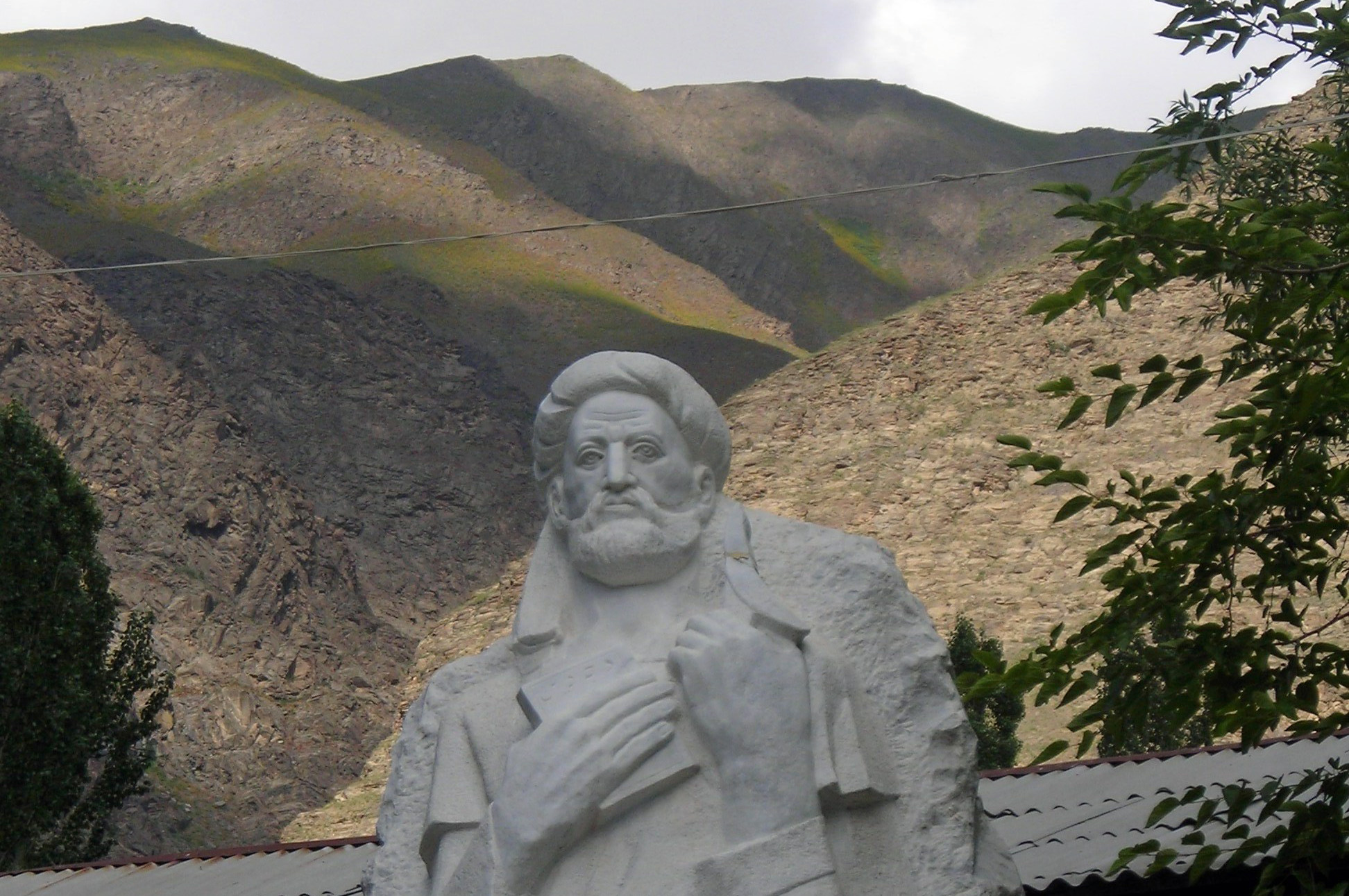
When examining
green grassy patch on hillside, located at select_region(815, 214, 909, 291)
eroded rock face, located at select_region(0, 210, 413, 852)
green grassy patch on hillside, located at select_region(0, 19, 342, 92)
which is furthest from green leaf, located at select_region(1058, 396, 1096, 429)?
green grassy patch on hillside, located at select_region(815, 214, 909, 291)

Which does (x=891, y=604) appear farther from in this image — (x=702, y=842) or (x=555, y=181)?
(x=555, y=181)

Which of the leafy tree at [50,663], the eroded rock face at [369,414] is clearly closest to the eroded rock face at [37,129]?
the eroded rock face at [369,414]

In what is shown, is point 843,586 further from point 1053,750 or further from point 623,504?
point 1053,750

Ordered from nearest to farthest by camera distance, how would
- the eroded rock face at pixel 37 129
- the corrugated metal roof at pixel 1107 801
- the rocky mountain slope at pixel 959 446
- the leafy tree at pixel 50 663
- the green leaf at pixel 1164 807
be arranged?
the green leaf at pixel 1164 807, the corrugated metal roof at pixel 1107 801, the leafy tree at pixel 50 663, the rocky mountain slope at pixel 959 446, the eroded rock face at pixel 37 129

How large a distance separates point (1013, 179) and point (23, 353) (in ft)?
121

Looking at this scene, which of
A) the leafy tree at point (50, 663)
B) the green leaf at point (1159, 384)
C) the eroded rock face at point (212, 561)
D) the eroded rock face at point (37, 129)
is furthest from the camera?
the eroded rock face at point (37, 129)

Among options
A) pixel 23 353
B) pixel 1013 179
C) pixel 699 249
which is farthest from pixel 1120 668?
pixel 1013 179

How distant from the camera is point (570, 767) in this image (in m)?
3.95

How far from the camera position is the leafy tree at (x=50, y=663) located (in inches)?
537

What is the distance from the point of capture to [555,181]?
56406 millimetres

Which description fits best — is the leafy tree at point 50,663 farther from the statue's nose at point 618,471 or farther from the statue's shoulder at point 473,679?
the statue's nose at point 618,471

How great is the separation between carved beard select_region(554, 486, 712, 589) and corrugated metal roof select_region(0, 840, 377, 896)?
4.17 meters

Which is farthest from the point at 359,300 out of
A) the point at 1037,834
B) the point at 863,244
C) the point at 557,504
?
the point at 557,504

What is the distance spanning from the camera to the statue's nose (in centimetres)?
432
